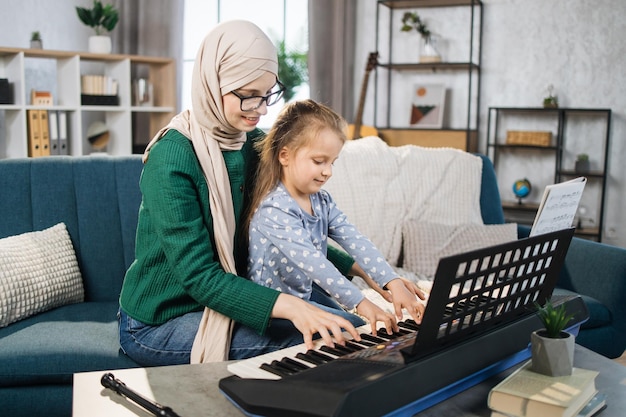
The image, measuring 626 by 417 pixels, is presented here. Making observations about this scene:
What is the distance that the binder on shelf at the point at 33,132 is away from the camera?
4.60 metres

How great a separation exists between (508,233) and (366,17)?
11.1ft

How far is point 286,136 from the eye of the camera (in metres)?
1.74

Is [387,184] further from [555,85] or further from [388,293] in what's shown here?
[555,85]

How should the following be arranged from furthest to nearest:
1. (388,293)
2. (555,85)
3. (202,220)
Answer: (555,85), (388,293), (202,220)

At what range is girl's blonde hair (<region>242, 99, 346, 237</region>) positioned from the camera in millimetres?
1731

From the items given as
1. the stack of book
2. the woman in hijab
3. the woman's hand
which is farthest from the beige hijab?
the stack of book

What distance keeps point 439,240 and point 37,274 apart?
1.51 m

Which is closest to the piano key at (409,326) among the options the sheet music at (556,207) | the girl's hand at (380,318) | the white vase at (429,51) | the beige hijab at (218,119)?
the girl's hand at (380,318)

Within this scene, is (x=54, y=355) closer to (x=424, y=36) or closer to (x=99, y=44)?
(x=99, y=44)

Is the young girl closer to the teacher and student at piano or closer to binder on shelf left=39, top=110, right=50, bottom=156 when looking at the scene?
the teacher and student at piano

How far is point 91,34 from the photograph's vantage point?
5582mm

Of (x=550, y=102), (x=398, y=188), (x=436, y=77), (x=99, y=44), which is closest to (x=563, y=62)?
(x=550, y=102)

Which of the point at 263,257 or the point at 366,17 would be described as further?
the point at 366,17

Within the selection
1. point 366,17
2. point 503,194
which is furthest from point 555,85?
point 366,17
